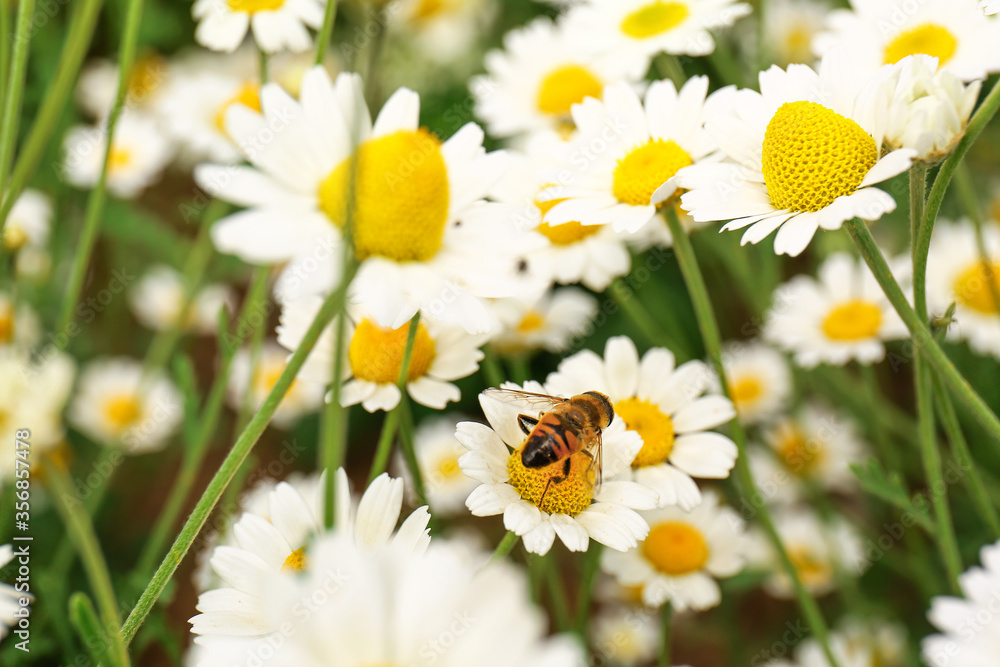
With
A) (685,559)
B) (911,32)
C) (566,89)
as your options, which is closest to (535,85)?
(566,89)

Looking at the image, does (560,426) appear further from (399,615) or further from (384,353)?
(399,615)

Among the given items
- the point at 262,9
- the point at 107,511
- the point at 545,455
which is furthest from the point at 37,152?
the point at 107,511

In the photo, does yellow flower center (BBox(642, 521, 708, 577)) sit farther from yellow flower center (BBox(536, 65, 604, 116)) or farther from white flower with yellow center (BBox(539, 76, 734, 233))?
yellow flower center (BBox(536, 65, 604, 116))

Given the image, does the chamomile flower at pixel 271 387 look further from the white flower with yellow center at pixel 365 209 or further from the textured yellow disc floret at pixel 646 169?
the white flower with yellow center at pixel 365 209

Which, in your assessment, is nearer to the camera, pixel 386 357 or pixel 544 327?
pixel 386 357

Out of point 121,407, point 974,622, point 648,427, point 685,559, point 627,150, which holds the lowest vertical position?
point 121,407

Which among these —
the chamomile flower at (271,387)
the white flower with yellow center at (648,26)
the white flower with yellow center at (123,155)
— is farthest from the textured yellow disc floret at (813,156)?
the white flower with yellow center at (123,155)

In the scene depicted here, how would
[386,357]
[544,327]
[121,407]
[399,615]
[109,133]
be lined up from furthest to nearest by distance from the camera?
[121,407], [544,327], [109,133], [386,357], [399,615]
